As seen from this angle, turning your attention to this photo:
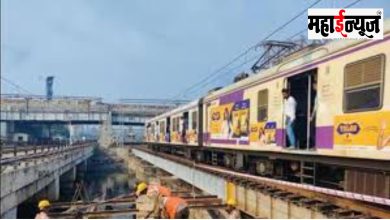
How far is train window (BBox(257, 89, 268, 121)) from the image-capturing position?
607 inches

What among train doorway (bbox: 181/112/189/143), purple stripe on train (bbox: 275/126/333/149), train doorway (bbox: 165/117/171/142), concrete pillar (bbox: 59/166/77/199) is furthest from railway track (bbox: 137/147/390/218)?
concrete pillar (bbox: 59/166/77/199)

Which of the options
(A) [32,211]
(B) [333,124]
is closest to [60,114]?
(A) [32,211]

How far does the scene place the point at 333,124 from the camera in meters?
11.2

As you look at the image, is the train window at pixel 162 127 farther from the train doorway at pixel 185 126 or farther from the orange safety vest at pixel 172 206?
the orange safety vest at pixel 172 206

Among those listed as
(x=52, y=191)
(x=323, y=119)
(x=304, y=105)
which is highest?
(x=304, y=105)

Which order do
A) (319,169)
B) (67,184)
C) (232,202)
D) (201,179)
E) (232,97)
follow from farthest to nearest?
(67,184) < (201,179) < (232,97) < (232,202) < (319,169)

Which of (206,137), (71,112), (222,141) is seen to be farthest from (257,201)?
(71,112)

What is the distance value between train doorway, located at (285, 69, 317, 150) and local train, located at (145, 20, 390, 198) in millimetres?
23

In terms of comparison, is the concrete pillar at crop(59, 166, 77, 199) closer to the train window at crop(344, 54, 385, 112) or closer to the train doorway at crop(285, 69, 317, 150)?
the train doorway at crop(285, 69, 317, 150)

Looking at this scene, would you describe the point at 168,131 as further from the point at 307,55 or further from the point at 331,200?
the point at 331,200

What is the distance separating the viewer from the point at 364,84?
1012 cm

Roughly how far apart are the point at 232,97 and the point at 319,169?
6876mm

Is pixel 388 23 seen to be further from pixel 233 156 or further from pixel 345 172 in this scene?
pixel 233 156

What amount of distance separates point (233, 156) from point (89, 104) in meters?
70.8
